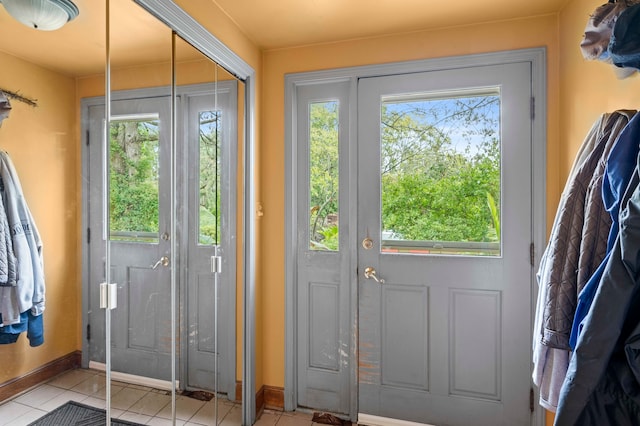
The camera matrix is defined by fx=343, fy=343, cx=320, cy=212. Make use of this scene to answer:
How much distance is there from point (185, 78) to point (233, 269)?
3.50 ft

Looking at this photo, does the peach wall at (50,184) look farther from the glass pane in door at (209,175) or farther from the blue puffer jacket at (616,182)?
the blue puffer jacket at (616,182)

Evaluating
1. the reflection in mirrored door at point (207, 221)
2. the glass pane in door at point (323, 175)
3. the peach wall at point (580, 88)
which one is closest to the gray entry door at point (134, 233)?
the reflection in mirrored door at point (207, 221)

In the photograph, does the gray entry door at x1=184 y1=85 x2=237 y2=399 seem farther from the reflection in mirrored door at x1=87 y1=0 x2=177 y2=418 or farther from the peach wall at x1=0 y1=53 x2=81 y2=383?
the peach wall at x1=0 y1=53 x2=81 y2=383

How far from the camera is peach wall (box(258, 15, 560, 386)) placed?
6.06 ft

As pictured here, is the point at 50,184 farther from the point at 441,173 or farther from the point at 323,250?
the point at 441,173

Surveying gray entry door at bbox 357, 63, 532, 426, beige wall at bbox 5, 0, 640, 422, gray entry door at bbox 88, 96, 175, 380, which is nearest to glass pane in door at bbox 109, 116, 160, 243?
gray entry door at bbox 88, 96, 175, 380

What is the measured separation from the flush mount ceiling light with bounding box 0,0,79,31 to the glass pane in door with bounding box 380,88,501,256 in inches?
61.0

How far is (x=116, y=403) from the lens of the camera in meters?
1.26

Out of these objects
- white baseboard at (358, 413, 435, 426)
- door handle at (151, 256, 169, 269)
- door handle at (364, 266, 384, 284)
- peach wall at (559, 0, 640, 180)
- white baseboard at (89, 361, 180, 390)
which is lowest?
white baseboard at (358, 413, 435, 426)

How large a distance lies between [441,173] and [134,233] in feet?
5.29

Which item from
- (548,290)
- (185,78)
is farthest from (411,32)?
(548,290)

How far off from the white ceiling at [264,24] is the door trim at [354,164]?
0.66 feet

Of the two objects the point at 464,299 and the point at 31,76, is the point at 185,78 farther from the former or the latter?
the point at 464,299

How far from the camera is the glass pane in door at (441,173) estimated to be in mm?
1945
